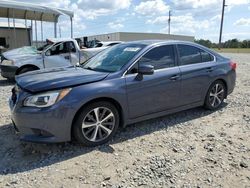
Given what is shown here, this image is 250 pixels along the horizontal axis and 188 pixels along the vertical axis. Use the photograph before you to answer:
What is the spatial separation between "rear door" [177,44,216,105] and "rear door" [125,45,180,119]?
19 cm

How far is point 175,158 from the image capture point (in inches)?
148

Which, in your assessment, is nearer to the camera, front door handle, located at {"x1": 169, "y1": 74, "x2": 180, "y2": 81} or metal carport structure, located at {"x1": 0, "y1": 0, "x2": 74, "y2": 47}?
front door handle, located at {"x1": 169, "y1": 74, "x2": 180, "y2": 81}

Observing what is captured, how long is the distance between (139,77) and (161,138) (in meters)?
1.08

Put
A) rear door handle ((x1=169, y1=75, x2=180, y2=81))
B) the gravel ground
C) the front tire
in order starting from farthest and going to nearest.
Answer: rear door handle ((x1=169, y1=75, x2=180, y2=81)) < the front tire < the gravel ground

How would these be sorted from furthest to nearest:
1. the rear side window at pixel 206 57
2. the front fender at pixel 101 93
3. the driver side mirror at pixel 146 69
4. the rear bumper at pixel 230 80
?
the rear bumper at pixel 230 80, the rear side window at pixel 206 57, the driver side mirror at pixel 146 69, the front fender at pixel 101 93

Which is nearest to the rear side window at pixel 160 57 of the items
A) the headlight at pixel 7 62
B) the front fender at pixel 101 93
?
the front fender at pixel 101 93

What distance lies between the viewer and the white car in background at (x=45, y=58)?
9.22 m

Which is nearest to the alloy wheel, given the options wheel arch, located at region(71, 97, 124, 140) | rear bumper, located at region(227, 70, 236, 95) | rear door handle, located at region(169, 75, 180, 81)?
wheel arch, located at region(71, 97, 124, 140)

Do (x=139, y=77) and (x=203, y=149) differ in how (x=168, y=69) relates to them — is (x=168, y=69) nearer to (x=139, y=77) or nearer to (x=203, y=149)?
(x=139, y=77)

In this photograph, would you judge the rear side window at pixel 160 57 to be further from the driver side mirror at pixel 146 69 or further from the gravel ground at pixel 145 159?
the gravel ground at pixel 145 159

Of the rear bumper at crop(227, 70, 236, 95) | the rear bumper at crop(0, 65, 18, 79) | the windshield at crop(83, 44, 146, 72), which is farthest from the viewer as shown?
the rear bumper at crop(0, 65, 18, 79)

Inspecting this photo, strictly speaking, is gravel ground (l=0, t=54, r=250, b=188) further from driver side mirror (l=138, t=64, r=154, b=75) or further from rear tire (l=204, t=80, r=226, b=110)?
driver side mirror (l=138, t=64, r=154, b=75)

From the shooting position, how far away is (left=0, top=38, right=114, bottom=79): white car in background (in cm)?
922

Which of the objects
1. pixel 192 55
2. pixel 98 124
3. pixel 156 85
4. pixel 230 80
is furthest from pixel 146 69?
pixel 230 80
